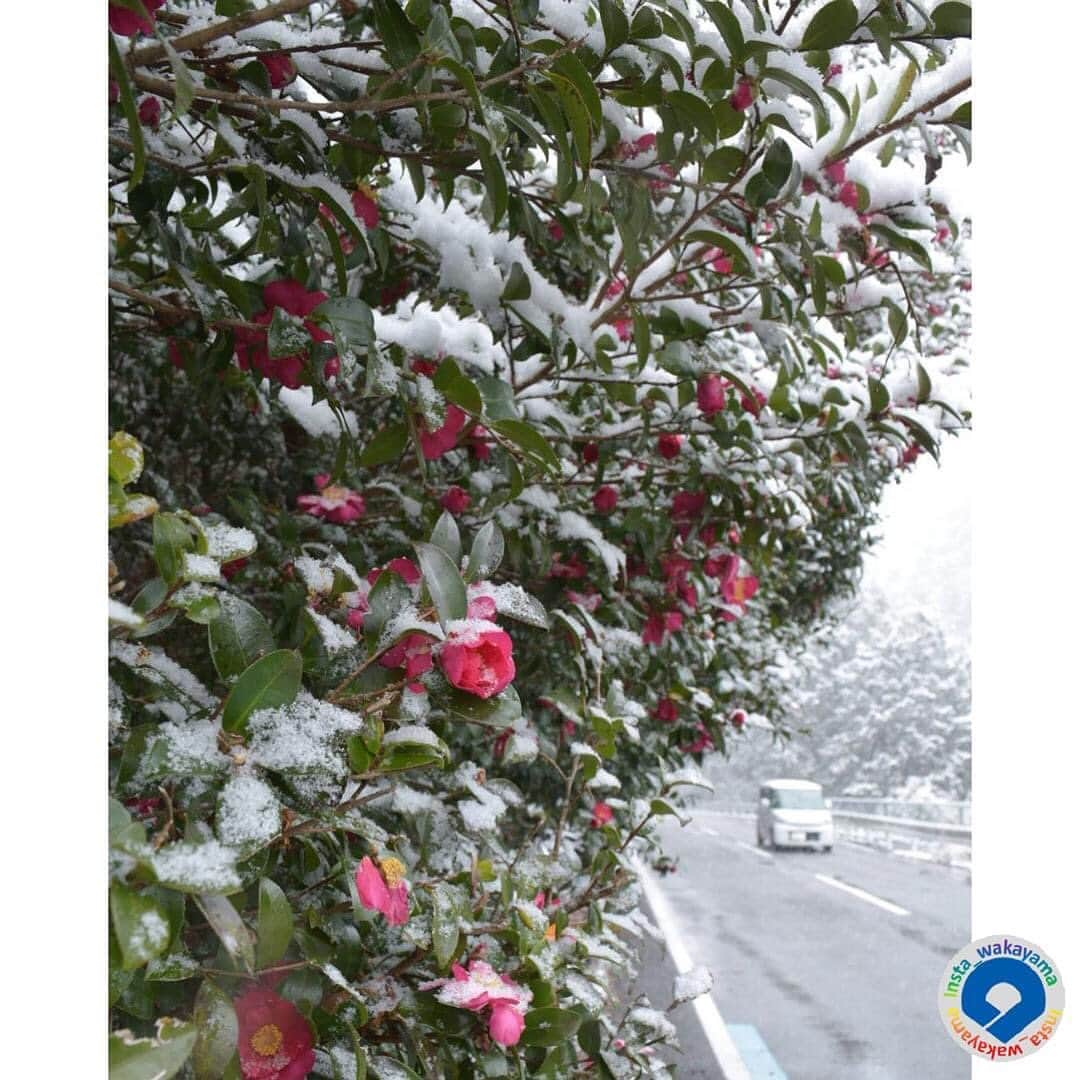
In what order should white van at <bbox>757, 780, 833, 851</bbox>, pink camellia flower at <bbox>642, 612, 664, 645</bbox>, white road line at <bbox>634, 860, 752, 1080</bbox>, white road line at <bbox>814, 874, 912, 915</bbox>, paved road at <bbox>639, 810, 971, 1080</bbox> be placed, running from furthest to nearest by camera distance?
white van at <bbox>757, 780, 833, 851</bbox> → white road line at <bbox>814, 874, 912, 915</bbox> → paved road at <bbox>639, 810, 971, 1080</bbox> → white road line at <bbox>634, 860, 752, 1080</bbox> → pink camellia flower at <bbox>642, 612, 664, 645</bbox>

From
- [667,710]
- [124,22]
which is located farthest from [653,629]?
[124,22]

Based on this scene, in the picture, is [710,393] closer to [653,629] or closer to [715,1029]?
[653,629]

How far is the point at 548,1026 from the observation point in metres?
0.91

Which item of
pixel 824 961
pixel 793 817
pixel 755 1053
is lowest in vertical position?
pixel 793 817

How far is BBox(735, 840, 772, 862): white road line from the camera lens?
10.7 meters

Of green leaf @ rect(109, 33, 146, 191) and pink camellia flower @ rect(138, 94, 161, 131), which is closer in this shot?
green leaf @ rect(109, 33, 146, 191)

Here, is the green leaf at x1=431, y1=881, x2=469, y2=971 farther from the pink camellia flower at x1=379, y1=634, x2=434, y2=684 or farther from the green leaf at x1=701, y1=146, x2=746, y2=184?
the green leaf at x1=701, y1=146, x2=746, y2=184

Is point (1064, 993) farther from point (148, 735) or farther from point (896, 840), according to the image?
point (896, 840)

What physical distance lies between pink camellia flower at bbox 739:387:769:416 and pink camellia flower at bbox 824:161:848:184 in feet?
1.19

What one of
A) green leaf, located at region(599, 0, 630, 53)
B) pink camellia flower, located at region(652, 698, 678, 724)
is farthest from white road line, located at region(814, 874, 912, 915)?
green leaf, located at region(599, 0, 630, 53)

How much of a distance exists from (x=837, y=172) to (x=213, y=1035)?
0.85 metres

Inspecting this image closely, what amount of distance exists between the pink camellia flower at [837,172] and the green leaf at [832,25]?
21 cm

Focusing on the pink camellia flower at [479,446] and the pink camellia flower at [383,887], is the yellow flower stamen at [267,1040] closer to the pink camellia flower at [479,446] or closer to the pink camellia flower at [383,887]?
the pink camellia flower at [383,887]

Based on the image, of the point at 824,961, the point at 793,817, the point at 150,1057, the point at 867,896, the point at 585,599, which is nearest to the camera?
the point at 150,1057
